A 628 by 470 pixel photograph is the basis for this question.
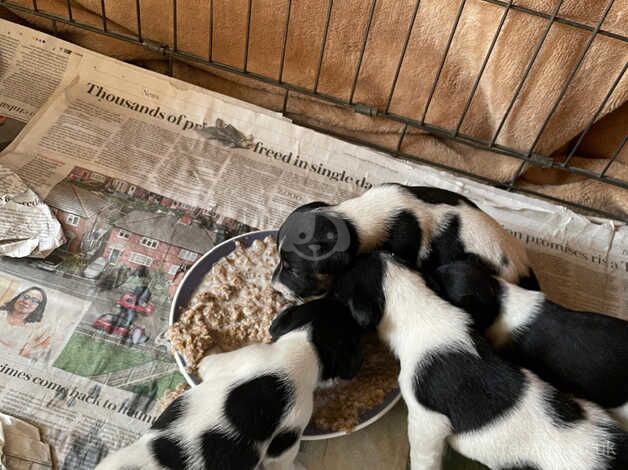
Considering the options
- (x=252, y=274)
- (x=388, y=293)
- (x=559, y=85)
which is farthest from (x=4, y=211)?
(x=559, y=85)

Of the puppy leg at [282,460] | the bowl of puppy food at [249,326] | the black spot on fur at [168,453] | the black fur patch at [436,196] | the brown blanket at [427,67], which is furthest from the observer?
the brown blanket at [427,67]

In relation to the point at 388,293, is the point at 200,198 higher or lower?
lower

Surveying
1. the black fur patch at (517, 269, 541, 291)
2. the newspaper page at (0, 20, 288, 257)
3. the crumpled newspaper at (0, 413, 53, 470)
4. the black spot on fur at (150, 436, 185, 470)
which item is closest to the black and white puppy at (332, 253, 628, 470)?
the black fur patch at (517, 269, 541, 291)

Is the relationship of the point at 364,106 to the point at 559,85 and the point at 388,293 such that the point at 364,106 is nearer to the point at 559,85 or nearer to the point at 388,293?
the point at 559,85

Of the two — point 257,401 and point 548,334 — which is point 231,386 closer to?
point 257,401

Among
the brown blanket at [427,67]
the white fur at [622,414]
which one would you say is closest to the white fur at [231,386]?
the white fur at [622,414]

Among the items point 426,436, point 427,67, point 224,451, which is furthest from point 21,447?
point 427,67

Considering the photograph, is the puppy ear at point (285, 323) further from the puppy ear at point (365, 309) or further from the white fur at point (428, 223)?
the white fur at point (428, 223)
